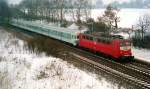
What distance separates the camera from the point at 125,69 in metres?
27.6

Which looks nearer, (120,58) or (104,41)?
(120,58)

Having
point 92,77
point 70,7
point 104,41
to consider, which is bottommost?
point 92,77

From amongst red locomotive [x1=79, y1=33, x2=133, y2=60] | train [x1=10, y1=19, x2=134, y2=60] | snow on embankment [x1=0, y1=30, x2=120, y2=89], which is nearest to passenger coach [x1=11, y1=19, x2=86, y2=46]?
train [x1=10, y1=19, x2=134, y2=60]

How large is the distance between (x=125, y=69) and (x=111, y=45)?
4531mm

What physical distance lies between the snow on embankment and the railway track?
236 centimetres

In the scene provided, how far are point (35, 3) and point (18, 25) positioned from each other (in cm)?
2568

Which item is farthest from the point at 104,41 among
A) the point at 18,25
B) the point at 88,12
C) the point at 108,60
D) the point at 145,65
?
the point at 18,25

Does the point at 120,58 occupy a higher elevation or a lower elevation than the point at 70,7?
lower

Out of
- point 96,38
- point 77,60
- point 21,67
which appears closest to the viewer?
point 21,67

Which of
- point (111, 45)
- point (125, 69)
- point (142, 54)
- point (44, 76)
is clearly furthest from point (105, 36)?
point (44, 76)

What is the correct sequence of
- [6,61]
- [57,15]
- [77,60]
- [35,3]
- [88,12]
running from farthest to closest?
[35,3] < [57,15] < [88,12] < [77,60] < [6,61]

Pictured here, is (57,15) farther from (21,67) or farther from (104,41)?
(21,67)

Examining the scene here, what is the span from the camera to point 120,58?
100 feet

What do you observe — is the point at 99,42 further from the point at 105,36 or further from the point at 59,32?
the point at 59,32
